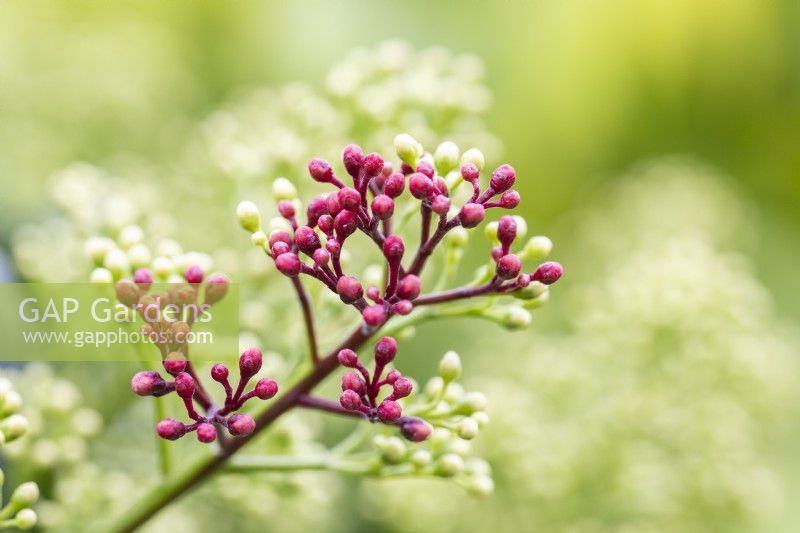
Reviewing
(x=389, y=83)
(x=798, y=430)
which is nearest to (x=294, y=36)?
(x=389, y=83)

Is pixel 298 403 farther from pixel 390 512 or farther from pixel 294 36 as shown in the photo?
pixel 294 36

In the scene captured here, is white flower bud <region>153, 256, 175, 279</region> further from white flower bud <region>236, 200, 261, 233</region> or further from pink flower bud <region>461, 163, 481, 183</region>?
pink flower bud <region>461, 163, 481, 183</region>

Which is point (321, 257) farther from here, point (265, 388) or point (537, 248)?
point (537, 248)

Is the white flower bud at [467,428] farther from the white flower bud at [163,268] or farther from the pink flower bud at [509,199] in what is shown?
the white flower bud at [163,268]

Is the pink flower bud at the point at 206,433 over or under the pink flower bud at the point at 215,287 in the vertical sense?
under

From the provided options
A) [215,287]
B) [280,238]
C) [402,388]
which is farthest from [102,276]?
[402,388]

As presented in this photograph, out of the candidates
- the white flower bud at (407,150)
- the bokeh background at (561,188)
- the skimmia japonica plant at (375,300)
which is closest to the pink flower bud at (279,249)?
the skimmia japonica plant at (375,300)

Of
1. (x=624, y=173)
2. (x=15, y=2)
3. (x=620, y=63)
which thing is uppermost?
(x=620, y=63)
